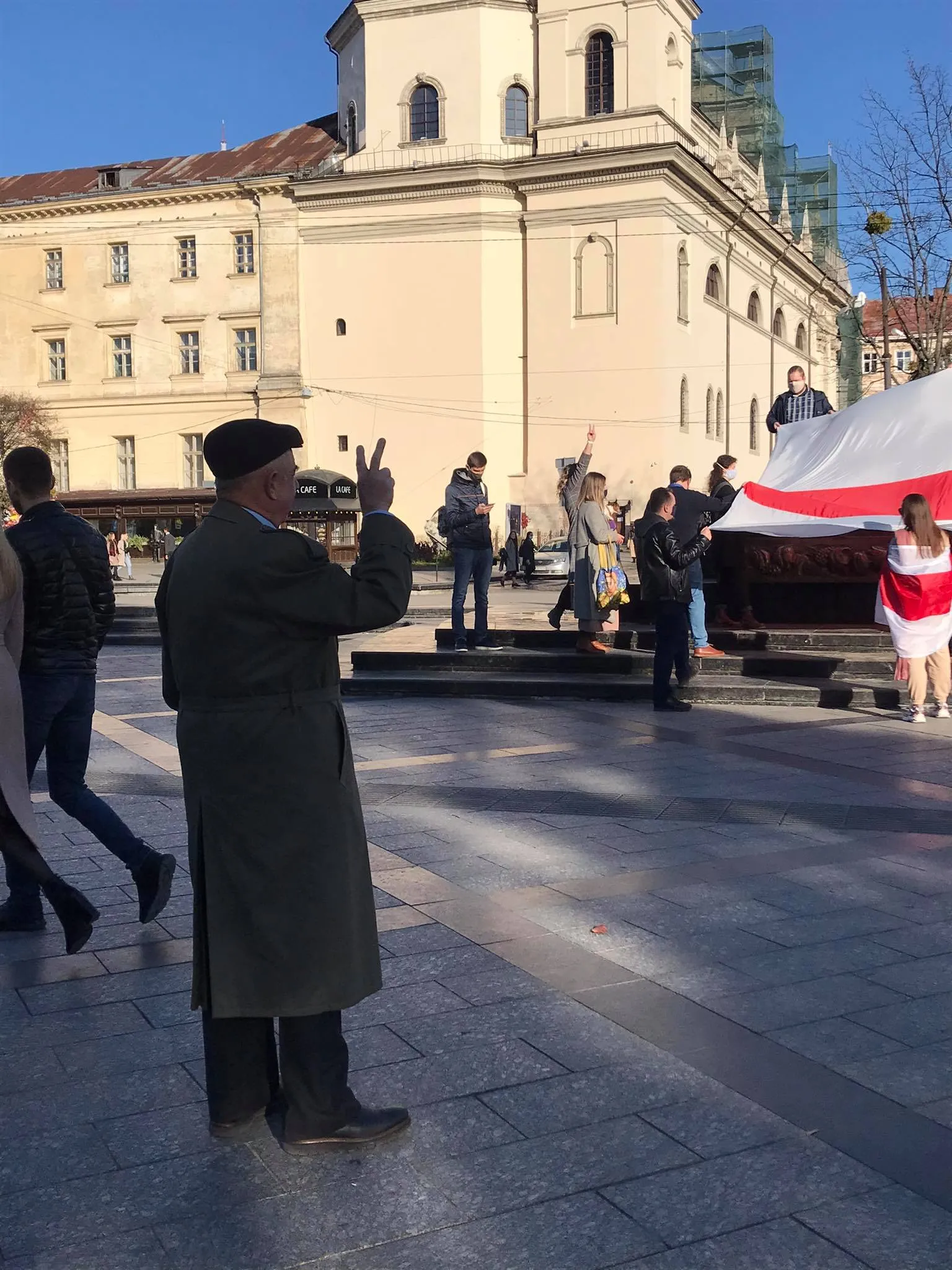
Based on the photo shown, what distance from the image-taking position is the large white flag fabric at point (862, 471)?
43.1 ft

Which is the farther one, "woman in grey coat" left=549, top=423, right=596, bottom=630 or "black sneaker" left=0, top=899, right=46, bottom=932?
"woman in grey coat" left=549, top=423, right=596, bottom=630

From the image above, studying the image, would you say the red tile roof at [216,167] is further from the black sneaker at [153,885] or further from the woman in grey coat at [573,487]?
the black sneaker at [153,885]

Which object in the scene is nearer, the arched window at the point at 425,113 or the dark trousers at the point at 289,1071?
the dark trousers at the point at 289,1071

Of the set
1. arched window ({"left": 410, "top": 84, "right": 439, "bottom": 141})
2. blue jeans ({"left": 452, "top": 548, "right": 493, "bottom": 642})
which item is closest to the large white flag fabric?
blue jeans ({"left": 452, "top": 548, "right": 493, "bottom": 642})

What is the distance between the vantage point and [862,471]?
1367 cm

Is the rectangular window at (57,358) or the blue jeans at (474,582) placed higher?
the rectangular window at (57,358)

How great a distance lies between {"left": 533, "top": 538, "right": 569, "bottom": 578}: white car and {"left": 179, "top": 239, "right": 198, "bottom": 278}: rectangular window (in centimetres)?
2066

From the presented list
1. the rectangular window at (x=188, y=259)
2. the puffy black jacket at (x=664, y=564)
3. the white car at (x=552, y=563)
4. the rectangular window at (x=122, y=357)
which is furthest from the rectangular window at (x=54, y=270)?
the puffy black jacket at (x=664, y=564)

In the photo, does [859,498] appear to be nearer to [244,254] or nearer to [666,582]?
[666,582]

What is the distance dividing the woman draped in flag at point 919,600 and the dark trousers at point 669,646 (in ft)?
5.36

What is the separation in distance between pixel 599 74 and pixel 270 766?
49.3 m

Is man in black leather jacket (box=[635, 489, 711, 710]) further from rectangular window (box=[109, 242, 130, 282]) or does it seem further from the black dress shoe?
rectangular window (box=[109, 242, 130, 282])

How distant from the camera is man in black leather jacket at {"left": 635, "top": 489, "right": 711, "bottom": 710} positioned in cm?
1088

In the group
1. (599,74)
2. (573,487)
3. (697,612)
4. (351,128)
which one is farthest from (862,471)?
(351,128)
